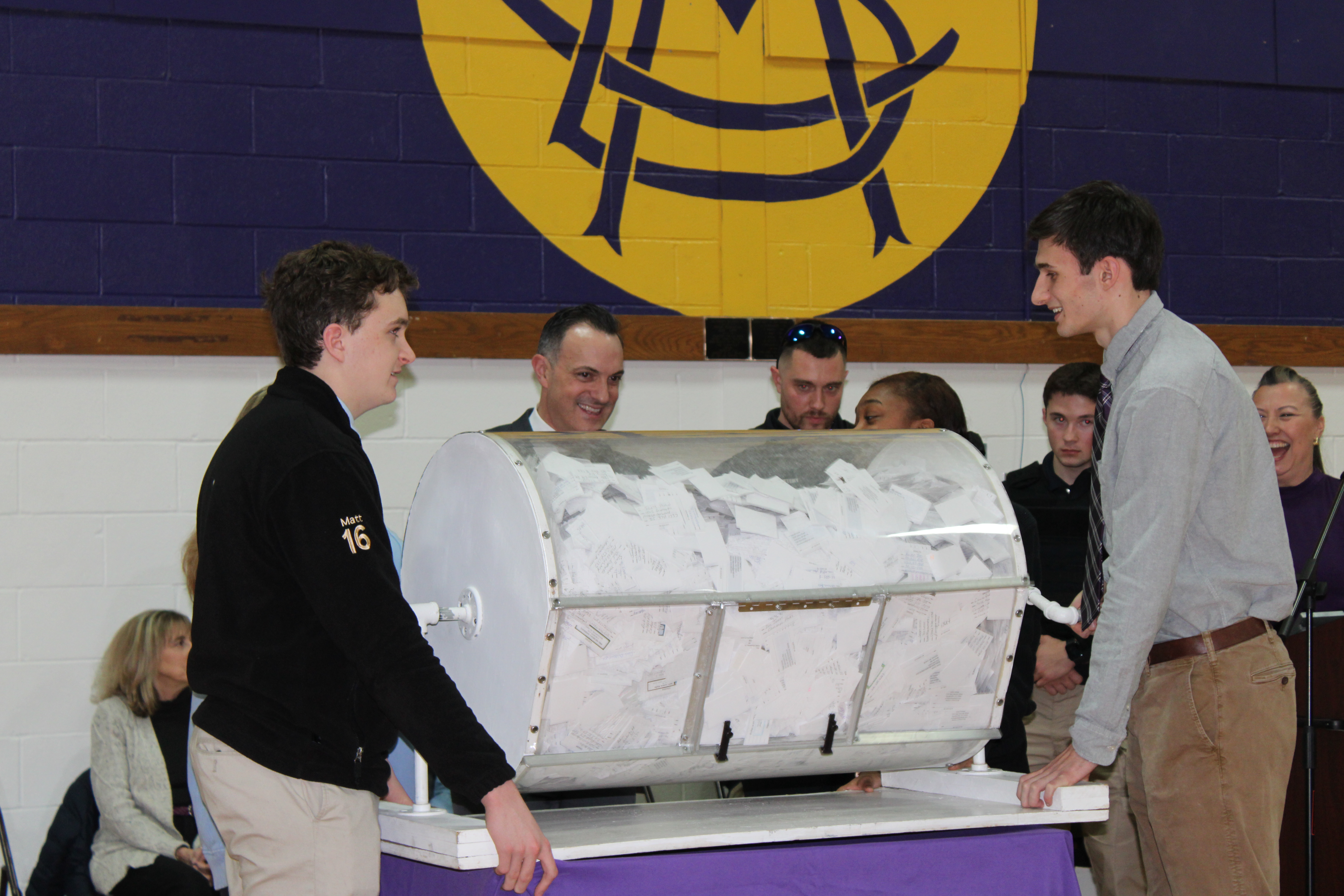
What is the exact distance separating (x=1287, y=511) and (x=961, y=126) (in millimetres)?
1495

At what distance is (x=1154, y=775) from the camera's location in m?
2.04

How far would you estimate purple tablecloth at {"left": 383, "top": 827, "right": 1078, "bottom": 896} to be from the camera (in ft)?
5.56

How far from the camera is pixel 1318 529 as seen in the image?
12.1 feet

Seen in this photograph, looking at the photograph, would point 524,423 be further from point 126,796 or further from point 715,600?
point 715,600

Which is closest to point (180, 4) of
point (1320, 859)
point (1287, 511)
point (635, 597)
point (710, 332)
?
point (710, 332)

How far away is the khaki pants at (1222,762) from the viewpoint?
77.8 inches

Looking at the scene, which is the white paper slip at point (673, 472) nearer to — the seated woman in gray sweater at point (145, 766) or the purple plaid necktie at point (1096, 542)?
the purple plaid necktie at point (1096, 542)

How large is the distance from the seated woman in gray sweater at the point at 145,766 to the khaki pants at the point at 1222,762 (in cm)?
222

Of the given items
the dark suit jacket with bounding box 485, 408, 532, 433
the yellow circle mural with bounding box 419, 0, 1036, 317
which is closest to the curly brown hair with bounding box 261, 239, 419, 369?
the dark suit jacket with bounding box 485, 408, 532, 433

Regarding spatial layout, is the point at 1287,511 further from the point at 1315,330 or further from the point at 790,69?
the point at 790,69

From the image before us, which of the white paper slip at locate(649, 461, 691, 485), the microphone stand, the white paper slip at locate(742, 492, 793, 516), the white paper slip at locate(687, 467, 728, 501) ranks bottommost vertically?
the microphone stand

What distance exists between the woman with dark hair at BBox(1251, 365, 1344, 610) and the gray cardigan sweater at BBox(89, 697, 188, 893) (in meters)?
3.00

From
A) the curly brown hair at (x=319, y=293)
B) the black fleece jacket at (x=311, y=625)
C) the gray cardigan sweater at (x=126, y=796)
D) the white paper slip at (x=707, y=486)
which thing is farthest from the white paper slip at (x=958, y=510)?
the gray cardigan sweater at (x=126, y=796)

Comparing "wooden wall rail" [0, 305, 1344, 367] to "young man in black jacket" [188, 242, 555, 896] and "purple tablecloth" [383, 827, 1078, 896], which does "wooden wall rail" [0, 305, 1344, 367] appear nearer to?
"young man in black jacket" [188, 242, 555, 896]
